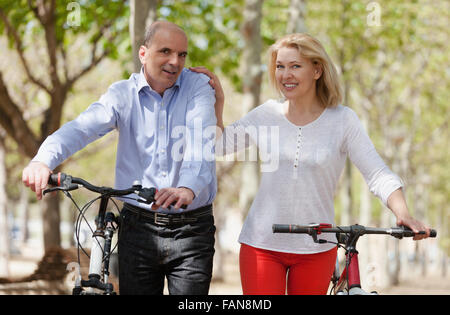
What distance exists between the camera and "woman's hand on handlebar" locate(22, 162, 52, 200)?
285 cm

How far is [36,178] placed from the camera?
286cm

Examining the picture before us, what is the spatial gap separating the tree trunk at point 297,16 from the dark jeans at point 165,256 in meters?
8.35

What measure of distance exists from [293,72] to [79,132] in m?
1.24

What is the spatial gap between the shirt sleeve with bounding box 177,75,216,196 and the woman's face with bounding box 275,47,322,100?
0.41 metres

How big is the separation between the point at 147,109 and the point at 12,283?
5043 mm

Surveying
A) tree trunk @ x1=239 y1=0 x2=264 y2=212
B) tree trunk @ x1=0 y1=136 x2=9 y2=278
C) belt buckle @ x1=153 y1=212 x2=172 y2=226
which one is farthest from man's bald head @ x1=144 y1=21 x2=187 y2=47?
tree trunk @ x1=0 y1=136 x2=9 y2=278

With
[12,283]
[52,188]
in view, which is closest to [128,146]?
[52,188]

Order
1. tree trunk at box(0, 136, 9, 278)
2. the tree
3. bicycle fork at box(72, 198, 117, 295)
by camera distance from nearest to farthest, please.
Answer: bicycle fork at box(72, 198, 117, 295) < the tree < tree trunk at box(0, 136, 9, 278)

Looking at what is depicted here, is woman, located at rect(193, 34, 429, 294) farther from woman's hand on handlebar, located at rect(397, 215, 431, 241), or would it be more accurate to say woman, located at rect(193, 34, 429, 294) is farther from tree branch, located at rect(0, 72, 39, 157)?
tree branch, located at rect(0, 72, 39, 157)

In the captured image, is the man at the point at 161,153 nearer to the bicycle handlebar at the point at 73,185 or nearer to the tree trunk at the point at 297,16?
the bicycle handlebar at the point at 73,185

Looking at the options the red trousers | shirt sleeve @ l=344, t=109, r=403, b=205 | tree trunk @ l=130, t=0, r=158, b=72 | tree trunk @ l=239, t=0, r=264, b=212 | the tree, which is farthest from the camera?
the tree

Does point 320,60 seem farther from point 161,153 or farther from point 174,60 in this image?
point 161,153

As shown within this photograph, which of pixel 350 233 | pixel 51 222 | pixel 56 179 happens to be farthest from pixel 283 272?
pixel 51 222
